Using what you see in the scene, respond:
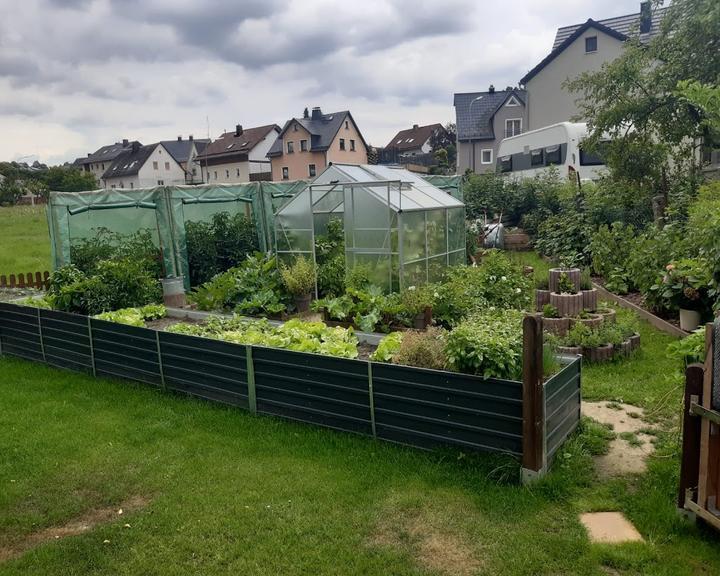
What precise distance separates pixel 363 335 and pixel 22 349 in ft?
17.1

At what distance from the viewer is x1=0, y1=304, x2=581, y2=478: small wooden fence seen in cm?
422

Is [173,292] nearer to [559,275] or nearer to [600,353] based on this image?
[559,275]

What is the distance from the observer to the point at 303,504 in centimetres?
407

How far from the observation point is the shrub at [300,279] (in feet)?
32.7

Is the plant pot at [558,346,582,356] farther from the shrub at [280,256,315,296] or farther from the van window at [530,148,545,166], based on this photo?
the van window at [530,148,545,166]

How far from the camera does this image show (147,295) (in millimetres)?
9938

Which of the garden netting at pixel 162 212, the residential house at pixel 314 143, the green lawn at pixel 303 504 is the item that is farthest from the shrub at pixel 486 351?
the residential house at pixel 314 143

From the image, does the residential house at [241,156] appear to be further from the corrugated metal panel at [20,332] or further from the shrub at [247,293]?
the corrugated metal panel at [20,332]

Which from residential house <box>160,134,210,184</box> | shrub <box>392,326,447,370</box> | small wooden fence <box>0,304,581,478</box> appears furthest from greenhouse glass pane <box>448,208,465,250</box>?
residential house <box>160,134,210,184</box>

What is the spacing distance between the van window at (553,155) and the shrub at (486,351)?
16.9 m

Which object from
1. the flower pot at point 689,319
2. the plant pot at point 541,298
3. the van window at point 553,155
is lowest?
the flower pot at point 689,319

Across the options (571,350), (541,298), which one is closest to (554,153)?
(541,298)

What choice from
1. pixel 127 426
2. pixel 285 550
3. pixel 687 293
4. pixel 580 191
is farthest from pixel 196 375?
pixel 580 191

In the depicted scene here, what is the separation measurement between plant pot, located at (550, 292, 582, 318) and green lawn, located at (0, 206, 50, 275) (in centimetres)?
1521
